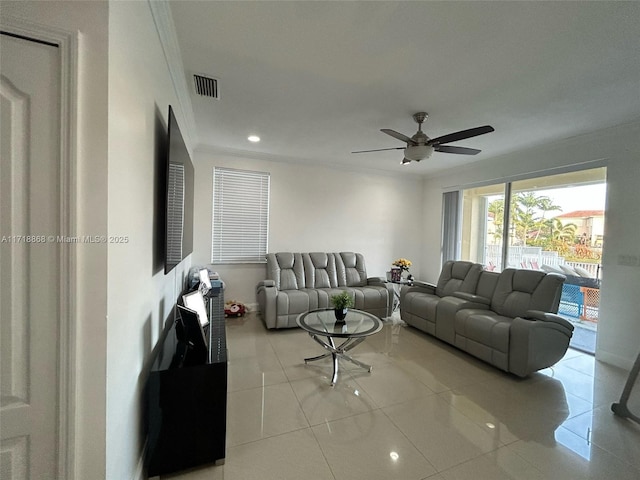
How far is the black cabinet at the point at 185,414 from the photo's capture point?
1.50 metres

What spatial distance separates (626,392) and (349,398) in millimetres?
2142

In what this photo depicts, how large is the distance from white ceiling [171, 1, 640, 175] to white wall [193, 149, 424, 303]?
4.39 ft

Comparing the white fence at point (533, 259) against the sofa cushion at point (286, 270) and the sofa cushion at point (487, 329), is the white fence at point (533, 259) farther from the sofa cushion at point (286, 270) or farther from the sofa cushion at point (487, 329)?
the sofa cushion at point (286, 270)

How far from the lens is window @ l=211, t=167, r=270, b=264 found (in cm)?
444

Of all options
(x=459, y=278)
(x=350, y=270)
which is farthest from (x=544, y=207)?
(x=350, y=270)

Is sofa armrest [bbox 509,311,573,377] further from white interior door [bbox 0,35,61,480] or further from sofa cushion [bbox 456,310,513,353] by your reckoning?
white interior door [bbox 0,35,61,480]

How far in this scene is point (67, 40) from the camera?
0.91 m

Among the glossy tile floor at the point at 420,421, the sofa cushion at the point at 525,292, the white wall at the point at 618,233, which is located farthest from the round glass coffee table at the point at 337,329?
the white wall at the point at 618,233

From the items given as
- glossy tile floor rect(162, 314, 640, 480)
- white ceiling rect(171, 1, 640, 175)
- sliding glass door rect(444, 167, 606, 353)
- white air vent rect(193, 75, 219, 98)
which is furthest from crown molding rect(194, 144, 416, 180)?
glossy tile floor rect(162, 314, 640, 480)

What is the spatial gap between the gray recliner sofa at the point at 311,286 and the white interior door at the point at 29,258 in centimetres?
283

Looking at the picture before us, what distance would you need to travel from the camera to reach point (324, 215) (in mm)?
5098

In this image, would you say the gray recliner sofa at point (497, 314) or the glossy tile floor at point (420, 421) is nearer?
the glossy tile floor at point (420, 421)

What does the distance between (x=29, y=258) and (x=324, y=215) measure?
4346 millimetres

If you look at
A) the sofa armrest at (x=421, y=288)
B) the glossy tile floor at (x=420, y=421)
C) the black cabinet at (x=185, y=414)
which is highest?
the sofa armrest at (x=421, y=288)
